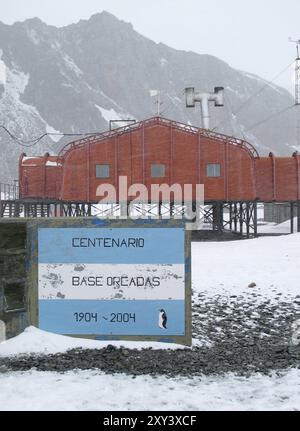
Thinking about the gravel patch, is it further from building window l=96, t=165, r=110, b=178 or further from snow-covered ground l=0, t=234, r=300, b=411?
building window l=96, t=165, r=110, b=178

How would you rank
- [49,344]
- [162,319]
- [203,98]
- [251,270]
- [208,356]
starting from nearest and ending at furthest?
[208,356]
[49,344]
[162,319]
[251,270]
[203,98]

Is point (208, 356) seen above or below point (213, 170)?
below

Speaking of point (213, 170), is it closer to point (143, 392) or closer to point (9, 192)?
point (9, 192)

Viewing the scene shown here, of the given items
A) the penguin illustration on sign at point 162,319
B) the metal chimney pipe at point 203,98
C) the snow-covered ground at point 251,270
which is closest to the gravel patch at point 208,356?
the penguin illustration on sign at point 162,319

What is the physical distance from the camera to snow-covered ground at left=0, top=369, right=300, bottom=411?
15.0 ft

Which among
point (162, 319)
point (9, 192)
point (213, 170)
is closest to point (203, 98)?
point (213, 170)

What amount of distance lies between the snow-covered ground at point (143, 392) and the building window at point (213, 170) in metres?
26.2

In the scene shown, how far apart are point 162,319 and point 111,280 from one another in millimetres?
943

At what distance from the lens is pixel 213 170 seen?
3119 cm

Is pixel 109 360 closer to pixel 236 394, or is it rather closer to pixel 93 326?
pixel 93 326

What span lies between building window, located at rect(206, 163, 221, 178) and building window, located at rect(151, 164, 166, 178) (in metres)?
3.03

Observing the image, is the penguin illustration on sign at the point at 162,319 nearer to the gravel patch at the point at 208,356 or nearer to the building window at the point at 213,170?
the gravel patch at the point at 208,356

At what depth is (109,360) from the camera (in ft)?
19.6
